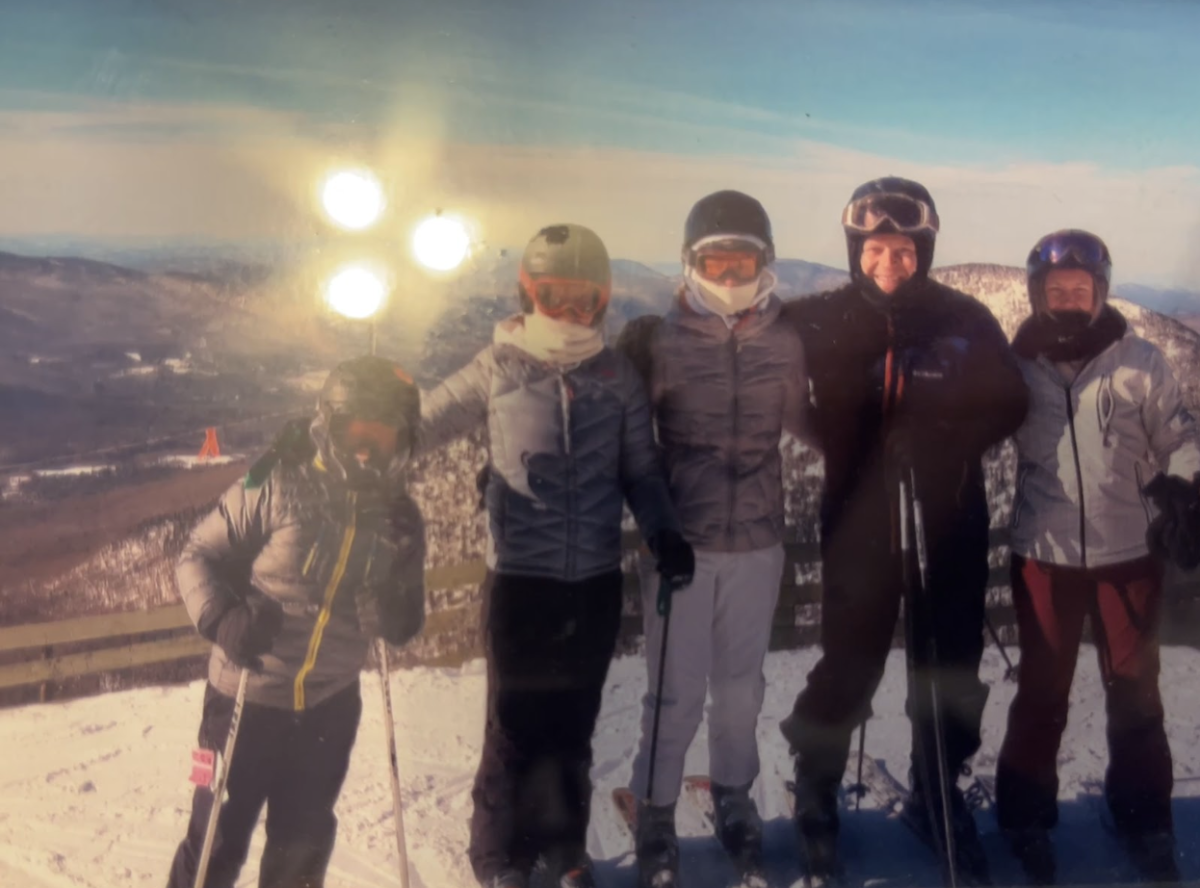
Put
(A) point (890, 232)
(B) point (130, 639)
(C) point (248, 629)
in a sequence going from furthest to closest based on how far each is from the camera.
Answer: (A) point (890, 232), (B) point (130, 639), (C) point (248, 629)

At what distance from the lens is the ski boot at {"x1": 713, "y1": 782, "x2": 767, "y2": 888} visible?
2.77 metres

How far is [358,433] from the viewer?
2.48 meters

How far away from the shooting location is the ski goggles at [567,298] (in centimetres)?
250

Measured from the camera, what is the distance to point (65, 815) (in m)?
2.63

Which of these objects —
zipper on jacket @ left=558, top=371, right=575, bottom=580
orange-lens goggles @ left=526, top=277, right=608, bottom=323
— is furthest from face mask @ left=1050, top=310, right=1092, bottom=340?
zipper on jacket @ left=558, top=371, right=575, bottom=580

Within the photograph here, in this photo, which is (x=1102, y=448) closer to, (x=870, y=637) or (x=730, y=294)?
(x=870, y=637)

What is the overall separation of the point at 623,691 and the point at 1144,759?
1605 mm

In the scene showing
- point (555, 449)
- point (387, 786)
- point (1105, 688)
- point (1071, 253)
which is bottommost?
point (387, 786)

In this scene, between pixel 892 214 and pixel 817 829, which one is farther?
pixel 817 829

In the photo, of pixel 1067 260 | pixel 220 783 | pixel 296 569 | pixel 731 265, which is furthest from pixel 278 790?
pixel 1067 260

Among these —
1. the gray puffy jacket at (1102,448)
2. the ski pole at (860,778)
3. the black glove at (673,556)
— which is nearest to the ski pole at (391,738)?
the black glove at (673,556)

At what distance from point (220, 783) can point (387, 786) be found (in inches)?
17.1

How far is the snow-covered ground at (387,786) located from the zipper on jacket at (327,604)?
6.9 inches

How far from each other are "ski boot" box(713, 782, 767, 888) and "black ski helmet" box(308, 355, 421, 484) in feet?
4.37
